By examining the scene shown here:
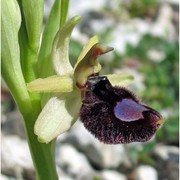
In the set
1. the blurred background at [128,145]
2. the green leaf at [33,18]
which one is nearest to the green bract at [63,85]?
the green leaf at [33,18]

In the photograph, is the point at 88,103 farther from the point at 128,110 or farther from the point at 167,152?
the point at 167,152

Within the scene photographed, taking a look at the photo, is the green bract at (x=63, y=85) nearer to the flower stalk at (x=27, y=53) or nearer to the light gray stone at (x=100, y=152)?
the flower stalk at (x=27, y=53)

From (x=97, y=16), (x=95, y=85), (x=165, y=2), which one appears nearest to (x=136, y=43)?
(x=97, y=16)

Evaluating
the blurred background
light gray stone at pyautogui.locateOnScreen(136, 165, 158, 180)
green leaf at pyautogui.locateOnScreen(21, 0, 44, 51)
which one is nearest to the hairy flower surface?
green leaf at pyautogui.locateOnScreen(21, 0, 44, 51)

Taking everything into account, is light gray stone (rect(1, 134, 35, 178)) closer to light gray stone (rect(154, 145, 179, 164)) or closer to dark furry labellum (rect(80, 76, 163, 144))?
light gray stone (rect(154, 145, 179, 164))

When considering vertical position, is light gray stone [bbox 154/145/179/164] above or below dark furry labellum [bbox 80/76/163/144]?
below
